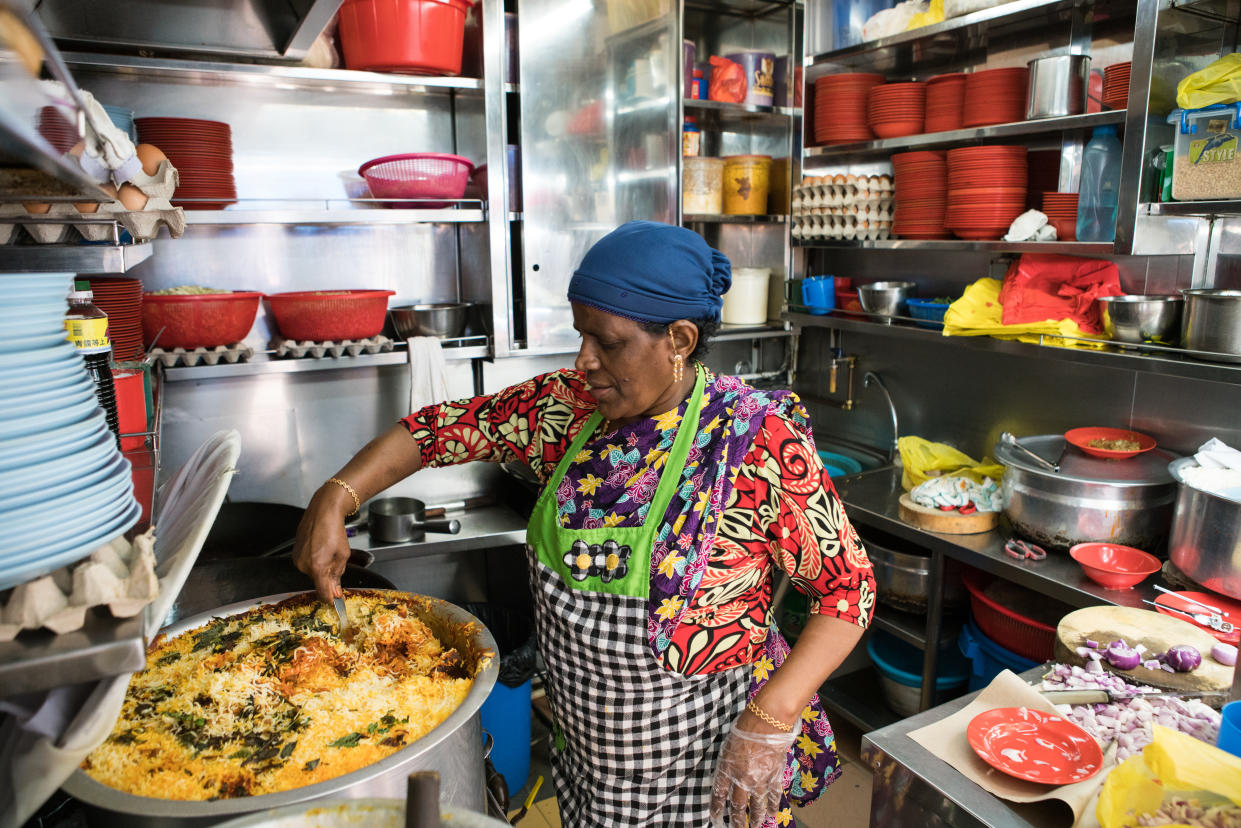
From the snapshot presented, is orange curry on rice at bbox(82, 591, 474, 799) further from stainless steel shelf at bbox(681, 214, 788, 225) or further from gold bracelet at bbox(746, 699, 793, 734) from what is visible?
stainless steel shelf at bbox(681, 214, 788, 225)

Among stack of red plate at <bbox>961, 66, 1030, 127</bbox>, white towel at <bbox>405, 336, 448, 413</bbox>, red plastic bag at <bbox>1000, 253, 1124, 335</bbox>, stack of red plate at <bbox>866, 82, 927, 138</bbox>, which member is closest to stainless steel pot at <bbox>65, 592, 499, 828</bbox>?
white towel at <bbox>405, 336, 448, 413</bbox>

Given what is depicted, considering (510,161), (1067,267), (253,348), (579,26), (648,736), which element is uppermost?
(579,26)

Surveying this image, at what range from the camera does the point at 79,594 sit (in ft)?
1.94

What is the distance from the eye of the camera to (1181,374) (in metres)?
2.42

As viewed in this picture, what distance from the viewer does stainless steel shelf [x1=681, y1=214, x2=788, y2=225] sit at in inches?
146

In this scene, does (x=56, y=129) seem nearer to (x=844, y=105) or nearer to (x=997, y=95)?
(x=997, y=95)

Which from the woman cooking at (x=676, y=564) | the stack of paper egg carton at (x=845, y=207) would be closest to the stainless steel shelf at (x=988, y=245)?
the stack of paper egg carton at (x=845, y=207)

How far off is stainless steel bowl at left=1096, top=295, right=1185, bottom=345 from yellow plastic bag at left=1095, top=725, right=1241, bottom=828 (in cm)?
173

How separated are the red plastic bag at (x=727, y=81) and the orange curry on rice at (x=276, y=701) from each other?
289cm

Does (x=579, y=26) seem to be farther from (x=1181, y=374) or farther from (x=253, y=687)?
(x=253, y=687)

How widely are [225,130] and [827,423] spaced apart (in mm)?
2925

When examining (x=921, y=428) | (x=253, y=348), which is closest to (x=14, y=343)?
(x=253, y=348)

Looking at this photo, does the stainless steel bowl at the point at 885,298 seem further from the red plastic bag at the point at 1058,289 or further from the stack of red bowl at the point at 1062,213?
the stack of red bowl at the point at 1062,213

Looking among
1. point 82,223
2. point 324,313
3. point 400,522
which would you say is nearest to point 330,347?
point 324,313
